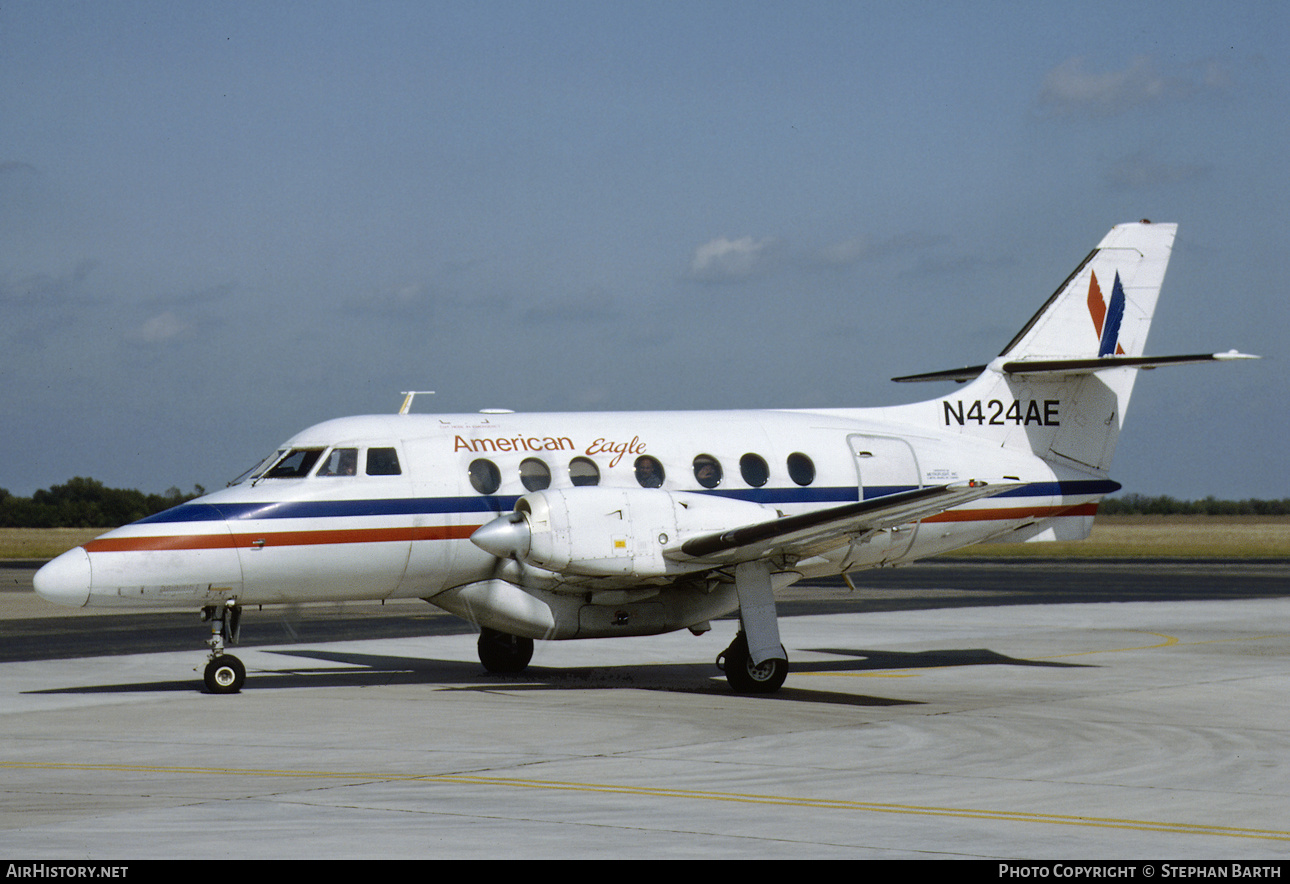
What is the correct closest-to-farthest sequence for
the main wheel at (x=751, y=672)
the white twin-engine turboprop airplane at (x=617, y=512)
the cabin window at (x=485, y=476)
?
the white twin-engine turboprop airplane at (x=617, y=512)
the main wheel at (x=751, y=672)
the cabin window at (x=485, y=476)

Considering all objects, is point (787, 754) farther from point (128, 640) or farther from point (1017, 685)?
point (128, 640)

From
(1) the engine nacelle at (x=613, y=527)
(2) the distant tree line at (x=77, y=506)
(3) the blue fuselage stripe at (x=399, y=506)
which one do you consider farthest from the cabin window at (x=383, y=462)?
Result: (2) the distant tree line at (x=77, y=506)

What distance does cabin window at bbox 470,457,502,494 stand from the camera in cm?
1809

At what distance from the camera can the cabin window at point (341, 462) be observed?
17.8 m

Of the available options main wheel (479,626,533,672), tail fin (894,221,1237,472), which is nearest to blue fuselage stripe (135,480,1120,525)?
tail fin (894,221,1237,472)

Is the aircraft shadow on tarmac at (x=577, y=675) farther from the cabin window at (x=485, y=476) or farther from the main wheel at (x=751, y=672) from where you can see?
the cabin window at (x=485, y=476)

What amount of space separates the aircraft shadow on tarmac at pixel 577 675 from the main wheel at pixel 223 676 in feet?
3.09

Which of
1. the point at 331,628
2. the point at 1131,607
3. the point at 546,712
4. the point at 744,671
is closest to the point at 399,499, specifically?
the point at 546,712

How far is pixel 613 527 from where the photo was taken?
1670 cm

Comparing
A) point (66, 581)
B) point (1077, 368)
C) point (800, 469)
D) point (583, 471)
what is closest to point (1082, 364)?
point (1077, 368)

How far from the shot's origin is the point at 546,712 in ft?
51.5

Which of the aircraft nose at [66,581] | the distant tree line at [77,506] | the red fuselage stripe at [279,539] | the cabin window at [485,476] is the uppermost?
the distant tree line at [77,506]

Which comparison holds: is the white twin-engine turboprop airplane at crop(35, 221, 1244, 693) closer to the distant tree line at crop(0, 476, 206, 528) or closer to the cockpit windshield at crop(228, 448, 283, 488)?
the cockpit windshield at crop(228, 448, 283, 488)

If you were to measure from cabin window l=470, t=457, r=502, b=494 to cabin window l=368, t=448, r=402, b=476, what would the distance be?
917 mm
